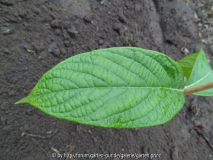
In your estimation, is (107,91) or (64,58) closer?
(107,91)

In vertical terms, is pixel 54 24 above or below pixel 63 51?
above

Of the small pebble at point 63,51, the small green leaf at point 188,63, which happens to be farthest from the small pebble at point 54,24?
the small green leaf at point 188,63

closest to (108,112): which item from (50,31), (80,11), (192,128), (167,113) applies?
(167,113)

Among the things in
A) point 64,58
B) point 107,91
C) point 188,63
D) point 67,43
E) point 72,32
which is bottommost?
point 64,58

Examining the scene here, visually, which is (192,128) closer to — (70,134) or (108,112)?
(70,134)

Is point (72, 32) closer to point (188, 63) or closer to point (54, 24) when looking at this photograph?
point (54, 24)

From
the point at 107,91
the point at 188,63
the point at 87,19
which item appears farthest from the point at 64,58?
the point at 188,63

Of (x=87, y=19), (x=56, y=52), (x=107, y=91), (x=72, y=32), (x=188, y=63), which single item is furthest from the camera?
(x=87, y=19)
